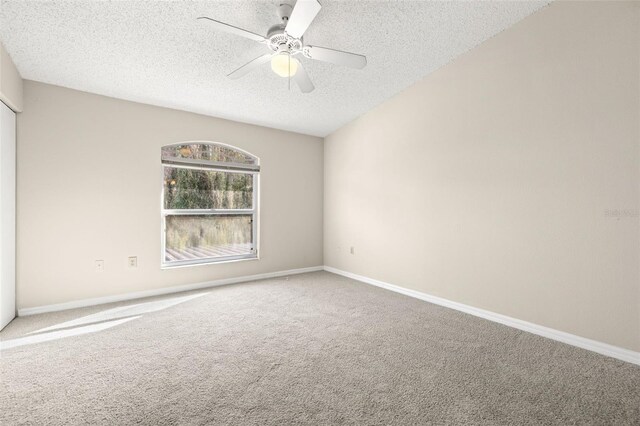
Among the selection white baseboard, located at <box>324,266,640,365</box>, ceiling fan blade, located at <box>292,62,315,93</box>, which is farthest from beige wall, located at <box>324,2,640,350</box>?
ceiling fan blade, located at <box>292,62,315,93</box>

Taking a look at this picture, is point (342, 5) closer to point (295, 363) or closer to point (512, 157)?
point (512, 157)

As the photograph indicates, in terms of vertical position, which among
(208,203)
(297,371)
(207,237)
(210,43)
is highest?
(210,43)

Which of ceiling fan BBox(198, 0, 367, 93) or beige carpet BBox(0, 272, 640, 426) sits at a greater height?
ceiling fan BBox(198, 0, 367, 93)

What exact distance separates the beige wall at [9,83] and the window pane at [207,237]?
175 centimetres

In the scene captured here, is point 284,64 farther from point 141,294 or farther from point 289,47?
point 141,294

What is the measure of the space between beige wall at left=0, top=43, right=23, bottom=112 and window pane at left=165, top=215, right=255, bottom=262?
1754 millimetres

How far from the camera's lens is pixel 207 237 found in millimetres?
4105

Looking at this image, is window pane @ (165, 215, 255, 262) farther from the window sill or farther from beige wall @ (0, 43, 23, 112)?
beige wall @ (0, 43, 23, 112)

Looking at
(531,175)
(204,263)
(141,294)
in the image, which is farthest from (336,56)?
(141,294)

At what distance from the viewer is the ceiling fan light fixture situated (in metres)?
2.25

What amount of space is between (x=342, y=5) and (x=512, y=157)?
205 cm

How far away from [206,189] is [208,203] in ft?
0.65

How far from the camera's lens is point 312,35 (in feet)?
8.50

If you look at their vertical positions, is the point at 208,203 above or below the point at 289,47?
below
